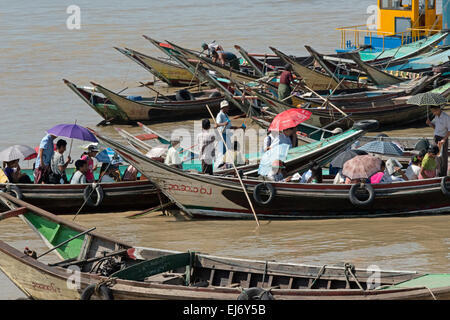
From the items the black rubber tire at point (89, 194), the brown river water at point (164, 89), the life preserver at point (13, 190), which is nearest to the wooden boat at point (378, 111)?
the brown river water at point (164, 89)

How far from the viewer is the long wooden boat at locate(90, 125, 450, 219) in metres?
11.7

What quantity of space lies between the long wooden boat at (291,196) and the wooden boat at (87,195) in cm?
69

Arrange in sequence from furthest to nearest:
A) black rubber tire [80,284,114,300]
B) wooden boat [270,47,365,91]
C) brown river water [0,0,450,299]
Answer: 1. wooden boat [270,47,365,91]
2. brown river water [0,0,450,299]
3. black rubber tire [80,284,114,300]

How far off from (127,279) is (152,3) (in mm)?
36771

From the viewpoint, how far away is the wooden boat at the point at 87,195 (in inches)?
490

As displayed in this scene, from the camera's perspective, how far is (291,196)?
11.9 metres

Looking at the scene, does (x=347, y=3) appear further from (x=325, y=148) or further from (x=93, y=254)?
(x=93, y=254)

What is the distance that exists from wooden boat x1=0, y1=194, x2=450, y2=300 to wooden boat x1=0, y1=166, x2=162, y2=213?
8.32 feet

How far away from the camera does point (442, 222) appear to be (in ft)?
38.4

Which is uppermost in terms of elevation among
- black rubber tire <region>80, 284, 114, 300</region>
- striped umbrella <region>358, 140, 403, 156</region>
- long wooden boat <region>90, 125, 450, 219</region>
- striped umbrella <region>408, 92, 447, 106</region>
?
striped umbrella <region>408, 92, 447, 106</region>

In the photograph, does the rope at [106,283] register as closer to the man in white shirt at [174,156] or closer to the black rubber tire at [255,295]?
the black rubber tire at [255,295]

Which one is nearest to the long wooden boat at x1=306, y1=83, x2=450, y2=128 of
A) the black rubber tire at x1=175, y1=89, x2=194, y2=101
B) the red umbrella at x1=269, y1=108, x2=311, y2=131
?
the black rubber tire at x1=175, y1=89, x2=194, y2=101

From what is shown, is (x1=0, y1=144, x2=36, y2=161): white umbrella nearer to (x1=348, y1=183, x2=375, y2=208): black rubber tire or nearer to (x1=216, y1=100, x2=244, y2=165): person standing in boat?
(x1=216, y1=100, x2=244, y2=165): person standing in boat

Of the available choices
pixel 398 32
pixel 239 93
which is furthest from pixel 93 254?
pixel 398 32
